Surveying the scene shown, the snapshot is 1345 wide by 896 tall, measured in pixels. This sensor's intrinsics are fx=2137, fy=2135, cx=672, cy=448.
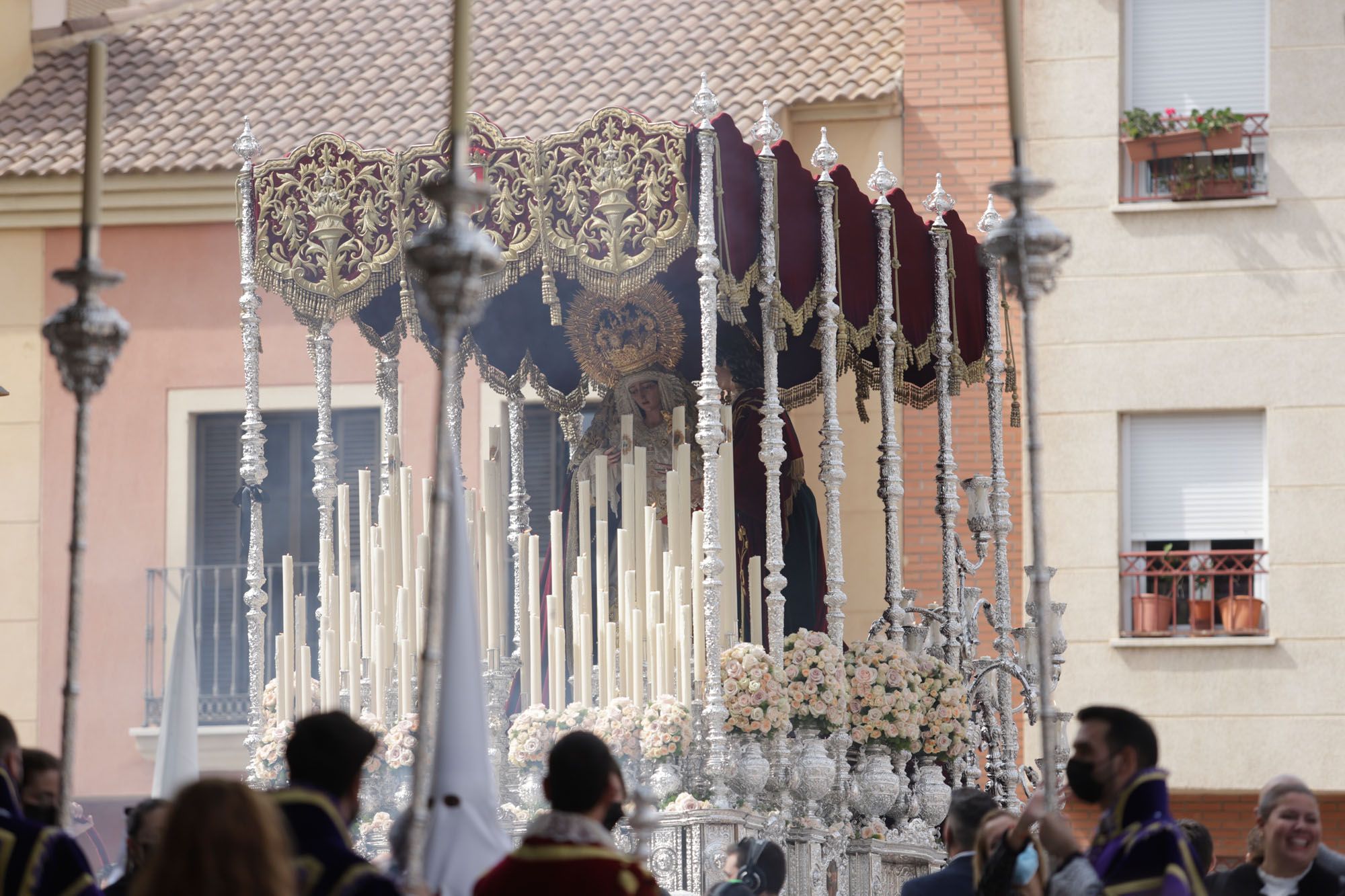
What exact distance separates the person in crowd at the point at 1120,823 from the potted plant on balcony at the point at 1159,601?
9.67 m

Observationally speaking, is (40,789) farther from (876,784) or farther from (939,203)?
(939,203)

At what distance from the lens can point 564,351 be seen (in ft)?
36.8

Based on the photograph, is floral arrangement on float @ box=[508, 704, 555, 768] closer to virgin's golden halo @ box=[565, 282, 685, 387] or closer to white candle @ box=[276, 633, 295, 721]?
white candle @ box=[276, 633, 295, 721]

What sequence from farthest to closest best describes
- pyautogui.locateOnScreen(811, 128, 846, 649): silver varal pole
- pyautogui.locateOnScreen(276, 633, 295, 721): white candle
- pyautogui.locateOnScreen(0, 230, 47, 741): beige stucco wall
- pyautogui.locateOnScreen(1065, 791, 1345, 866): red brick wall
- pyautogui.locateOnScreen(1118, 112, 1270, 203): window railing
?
pyautogui.locateOnScreen(0, 230, 47, 741): beige stucco wall → pyautogui.locateOnScreen(1118, 112, 1270, 203): window railing → pyautogui.locateOnScreen(1065, 791, 1345, 866): red brick wall → pyautogui.locateOnScreen(276, 633, 295, 721): white candle → pyautogui.locateOnScreen(811, 128, 846, 649): silver varal pole

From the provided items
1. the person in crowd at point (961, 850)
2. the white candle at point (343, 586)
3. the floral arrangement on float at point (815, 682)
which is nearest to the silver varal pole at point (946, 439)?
the floral arrangement on float at point (815, 682)

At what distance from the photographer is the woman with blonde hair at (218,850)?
10.5 ft

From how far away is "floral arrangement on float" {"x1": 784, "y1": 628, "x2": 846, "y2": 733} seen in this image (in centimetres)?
858

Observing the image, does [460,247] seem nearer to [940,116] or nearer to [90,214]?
[90,214]

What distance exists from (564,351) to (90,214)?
6.63 m

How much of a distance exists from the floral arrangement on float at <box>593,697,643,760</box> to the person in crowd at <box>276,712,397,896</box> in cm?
429

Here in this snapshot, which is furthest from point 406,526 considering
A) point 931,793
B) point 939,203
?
point 939,203

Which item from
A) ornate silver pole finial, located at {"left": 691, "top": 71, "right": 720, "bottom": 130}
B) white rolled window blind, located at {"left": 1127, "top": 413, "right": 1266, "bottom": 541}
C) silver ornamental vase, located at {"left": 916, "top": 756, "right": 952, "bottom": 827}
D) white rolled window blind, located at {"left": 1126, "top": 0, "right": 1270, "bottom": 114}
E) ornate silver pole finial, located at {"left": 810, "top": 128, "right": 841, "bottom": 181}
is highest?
white rolled window blind, located at {"left": 1126, "top": 0, "right": 1270, "bottom": 114}

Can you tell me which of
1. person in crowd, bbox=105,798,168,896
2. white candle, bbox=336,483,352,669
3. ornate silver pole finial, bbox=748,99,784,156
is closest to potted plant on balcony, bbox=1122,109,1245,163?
ornate silver pole finial, bbox=748,99,784,156

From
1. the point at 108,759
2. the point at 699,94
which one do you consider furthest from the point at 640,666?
the point at 108,759
